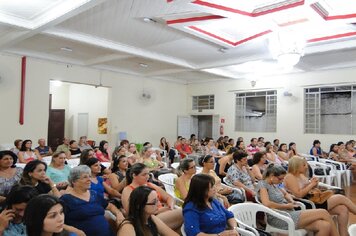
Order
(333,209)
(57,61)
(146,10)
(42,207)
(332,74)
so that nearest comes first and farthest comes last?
(42,207) → (333,209) → (146,10) → (57,61) → (332,74)

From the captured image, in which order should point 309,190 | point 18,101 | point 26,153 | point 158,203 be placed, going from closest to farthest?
point 158,203 → point 309,190 → point 26,153 → point 18,101

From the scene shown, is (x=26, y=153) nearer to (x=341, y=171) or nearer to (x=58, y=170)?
(x=58, y=170)

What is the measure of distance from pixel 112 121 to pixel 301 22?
5.95 m

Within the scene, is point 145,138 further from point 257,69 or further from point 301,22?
point 301,22

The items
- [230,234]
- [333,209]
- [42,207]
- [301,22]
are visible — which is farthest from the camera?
[301,22]

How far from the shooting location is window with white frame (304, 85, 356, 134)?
8.15 m

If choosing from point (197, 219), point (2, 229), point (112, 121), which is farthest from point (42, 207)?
point (112, 121)

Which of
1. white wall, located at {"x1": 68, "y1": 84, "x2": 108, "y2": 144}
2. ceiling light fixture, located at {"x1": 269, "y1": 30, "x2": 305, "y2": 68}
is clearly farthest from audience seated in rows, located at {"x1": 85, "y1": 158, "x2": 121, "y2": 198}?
white wall, located at {"x1": 68, "y1": 84, "x2": 108, "y2": 144}

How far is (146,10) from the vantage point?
4.48 meters

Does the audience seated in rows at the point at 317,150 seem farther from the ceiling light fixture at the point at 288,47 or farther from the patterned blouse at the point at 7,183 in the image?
the patterned blouse at the point at 7,183

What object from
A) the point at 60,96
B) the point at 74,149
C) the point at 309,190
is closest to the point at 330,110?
the point at 309,190

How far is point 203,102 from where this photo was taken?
11.2 m

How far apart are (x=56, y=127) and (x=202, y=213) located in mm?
8751

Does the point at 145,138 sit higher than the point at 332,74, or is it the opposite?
the point at 332,74
